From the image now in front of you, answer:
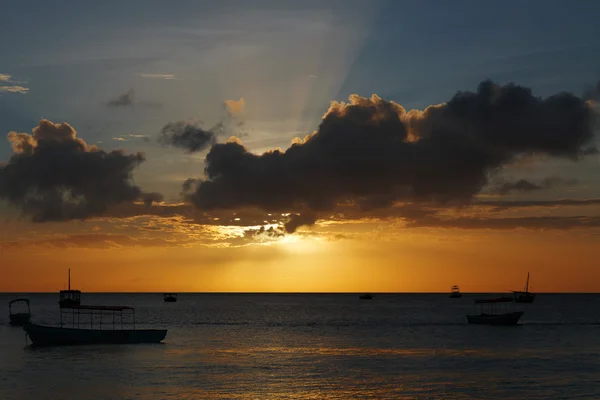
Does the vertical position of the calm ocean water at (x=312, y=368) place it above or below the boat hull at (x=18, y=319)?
below

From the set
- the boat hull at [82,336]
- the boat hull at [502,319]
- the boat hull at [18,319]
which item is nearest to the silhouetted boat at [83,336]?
the boat hull at [82,336]

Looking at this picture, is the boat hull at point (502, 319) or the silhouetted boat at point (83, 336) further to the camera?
the boat hull at point (502, 319)

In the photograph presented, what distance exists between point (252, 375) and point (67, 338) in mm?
42274

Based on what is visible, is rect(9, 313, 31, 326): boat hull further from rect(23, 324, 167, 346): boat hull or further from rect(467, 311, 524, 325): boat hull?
rect(467, 311, 524, 325): boat hull

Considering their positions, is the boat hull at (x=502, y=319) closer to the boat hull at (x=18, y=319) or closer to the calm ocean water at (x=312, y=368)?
the calm ocean water at (x=312, y=368)

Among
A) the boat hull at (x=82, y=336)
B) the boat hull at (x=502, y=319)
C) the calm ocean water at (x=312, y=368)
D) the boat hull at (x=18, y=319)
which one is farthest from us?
the boat hull at (x=18, y=319)

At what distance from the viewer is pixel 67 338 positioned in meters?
104

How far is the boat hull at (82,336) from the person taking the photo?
4065 inches

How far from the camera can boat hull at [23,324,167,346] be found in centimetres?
10325

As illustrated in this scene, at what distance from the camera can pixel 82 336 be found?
105 m

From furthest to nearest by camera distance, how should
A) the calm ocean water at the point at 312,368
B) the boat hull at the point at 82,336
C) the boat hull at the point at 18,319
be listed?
the boat hull at the point at 18,319, the boat hull at the point at 82,336, the calm ocean water at the point at 312,368

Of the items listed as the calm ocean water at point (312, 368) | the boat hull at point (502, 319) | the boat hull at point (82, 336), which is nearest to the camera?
the calm ocean water at point (312, 368)

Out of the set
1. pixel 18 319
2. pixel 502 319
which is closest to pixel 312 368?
pixel 502 319

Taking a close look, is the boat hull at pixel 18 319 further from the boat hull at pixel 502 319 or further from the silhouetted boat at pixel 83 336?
the boat hull at pixel 502 319
